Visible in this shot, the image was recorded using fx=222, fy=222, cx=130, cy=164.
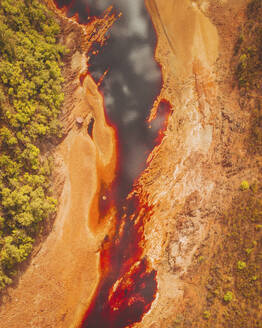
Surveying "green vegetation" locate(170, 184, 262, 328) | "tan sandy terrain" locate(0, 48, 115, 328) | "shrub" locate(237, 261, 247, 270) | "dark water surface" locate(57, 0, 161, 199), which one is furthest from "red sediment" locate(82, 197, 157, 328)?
"shrub" locate(237, 261, 247, 270)

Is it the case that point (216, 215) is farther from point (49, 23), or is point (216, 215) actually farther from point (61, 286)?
point (49, 23)

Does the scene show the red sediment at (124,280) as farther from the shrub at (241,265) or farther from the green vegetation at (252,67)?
the green vegetation at (252,67)

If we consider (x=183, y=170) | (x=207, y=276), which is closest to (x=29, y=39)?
(x=183, y=170)

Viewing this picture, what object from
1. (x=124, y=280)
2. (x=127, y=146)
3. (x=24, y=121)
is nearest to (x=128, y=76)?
(x=127, y=146)

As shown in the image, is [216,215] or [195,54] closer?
[216,215]

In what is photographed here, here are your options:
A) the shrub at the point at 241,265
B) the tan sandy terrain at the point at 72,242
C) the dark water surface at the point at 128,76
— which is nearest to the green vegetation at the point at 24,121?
the tan sandy terrain at the point at 72,242
